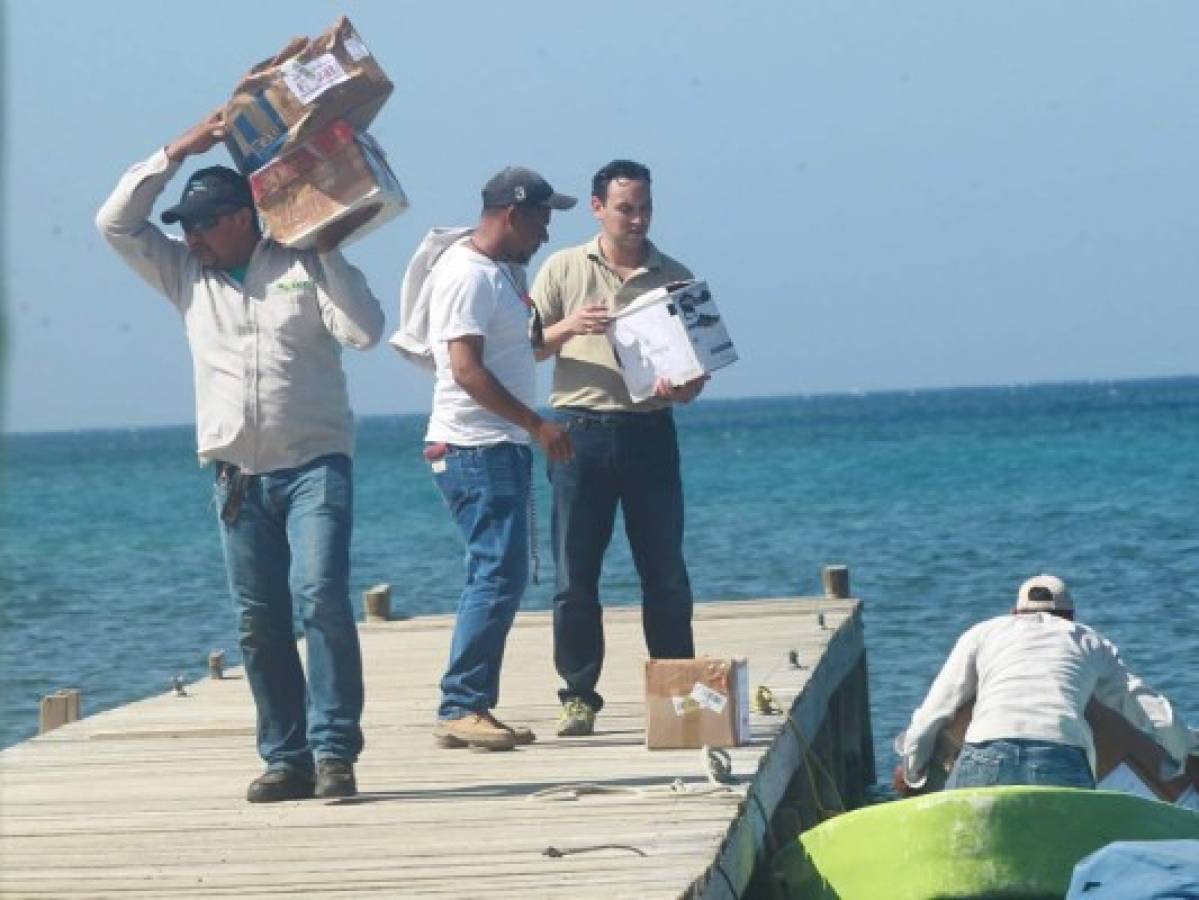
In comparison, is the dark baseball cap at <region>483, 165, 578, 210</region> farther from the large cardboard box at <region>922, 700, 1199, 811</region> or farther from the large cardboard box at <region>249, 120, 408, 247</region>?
the large cardboard box at <region>922, 700, 1199, 811</region>

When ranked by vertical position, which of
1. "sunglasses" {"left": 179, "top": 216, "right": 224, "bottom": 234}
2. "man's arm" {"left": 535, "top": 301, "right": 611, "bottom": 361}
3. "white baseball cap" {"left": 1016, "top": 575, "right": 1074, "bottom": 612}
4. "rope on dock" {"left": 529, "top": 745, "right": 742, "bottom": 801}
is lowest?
"rope on dock" {"left": 529, "top": 745, "right": 742, "bottom": 801}

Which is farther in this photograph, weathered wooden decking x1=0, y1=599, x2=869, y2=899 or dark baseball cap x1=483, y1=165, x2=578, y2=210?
dark baseball cap x1=483, y1=165, x2=578, y2=210

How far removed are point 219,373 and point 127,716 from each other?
316 cm

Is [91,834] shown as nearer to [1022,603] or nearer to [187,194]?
[187,194]

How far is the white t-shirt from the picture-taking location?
6023 millimetres

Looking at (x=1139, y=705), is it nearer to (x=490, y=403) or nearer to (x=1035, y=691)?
(x=1035, y=691)

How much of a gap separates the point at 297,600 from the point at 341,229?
0.92 meters

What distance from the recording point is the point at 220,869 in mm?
4879

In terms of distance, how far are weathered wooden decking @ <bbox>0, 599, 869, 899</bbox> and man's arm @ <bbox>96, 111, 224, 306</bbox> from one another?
1.43 meters

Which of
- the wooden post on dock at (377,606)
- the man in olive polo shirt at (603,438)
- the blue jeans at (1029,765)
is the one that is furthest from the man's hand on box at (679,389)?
the wooden post on dock at (377,606)

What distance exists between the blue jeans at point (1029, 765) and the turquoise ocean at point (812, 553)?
2745 millimetres

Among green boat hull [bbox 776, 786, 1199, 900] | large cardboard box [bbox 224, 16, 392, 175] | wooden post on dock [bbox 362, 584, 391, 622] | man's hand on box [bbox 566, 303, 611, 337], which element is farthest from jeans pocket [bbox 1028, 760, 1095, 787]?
wooden post on dock [bbox 362, 584, 391, 622]

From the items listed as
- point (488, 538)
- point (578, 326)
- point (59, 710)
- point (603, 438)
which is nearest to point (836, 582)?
point (59, 710)

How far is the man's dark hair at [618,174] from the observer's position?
22.0 ft
